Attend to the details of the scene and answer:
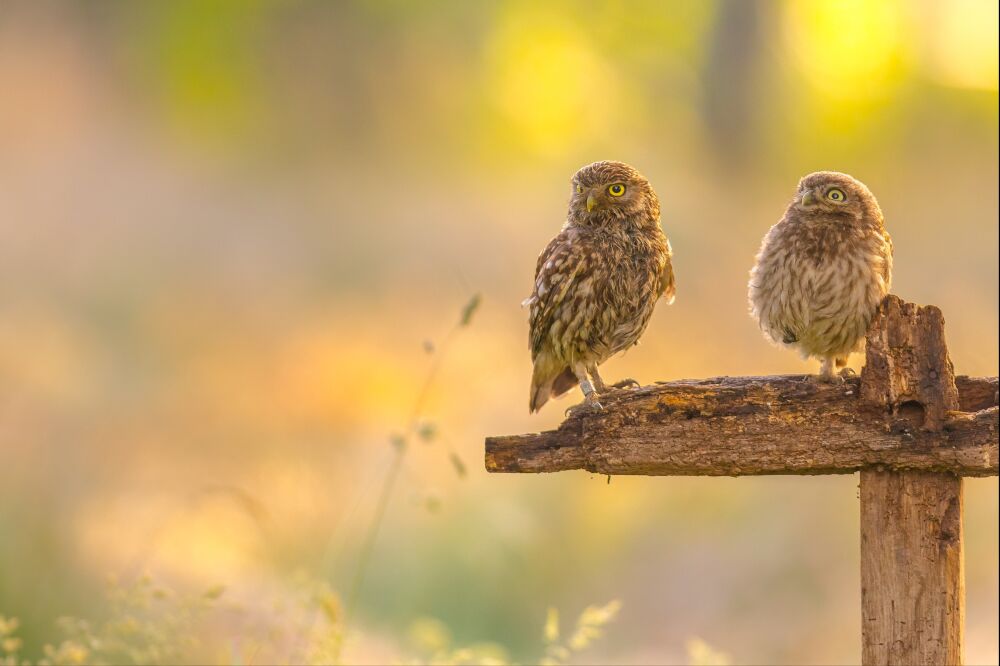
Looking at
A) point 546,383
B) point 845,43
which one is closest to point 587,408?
point 546,383

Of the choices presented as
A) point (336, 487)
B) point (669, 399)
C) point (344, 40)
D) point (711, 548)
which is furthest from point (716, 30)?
point (669, 399)

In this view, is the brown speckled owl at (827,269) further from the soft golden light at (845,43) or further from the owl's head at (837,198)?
the soft golden light at (845,43)

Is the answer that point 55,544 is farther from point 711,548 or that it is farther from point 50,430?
point 711,548

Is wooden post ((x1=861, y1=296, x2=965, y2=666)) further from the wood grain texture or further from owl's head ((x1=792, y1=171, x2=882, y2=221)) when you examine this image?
owl's head ((x1=792, y1=171, x2=882, y2=221))

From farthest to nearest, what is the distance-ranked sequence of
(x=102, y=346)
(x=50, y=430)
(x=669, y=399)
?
(x=102, y=346), (x=50, y=430), (x=669, y=399)

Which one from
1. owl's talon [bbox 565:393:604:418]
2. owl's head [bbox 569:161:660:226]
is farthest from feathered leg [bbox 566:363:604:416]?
owl's head [bbox 569:161:660:226]

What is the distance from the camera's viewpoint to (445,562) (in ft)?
14.9

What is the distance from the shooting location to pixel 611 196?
246cm

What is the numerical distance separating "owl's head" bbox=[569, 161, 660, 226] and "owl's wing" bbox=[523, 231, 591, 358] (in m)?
0.08

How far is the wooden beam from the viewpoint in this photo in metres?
1.84

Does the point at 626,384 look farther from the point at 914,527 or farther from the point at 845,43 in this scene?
the point at 845,43

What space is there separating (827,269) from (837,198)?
15cm

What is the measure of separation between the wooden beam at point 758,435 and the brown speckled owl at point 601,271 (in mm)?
312

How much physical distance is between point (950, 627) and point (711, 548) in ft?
8.97
